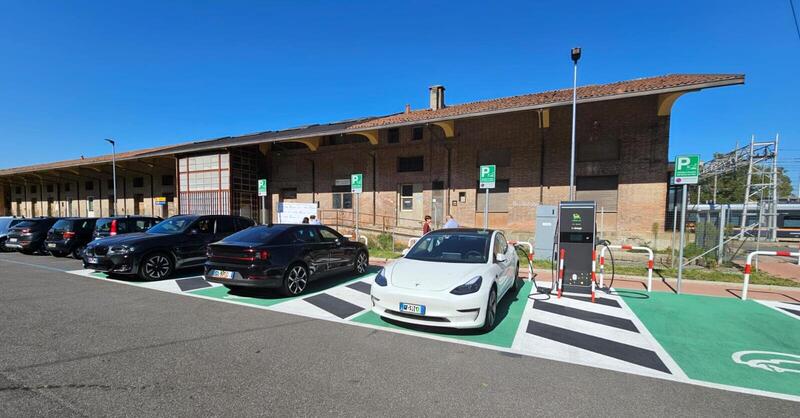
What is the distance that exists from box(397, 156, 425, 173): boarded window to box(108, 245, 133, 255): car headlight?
44.2ft

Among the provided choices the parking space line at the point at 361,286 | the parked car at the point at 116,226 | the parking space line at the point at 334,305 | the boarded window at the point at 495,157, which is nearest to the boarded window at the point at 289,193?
the parked car at the point at 116,226

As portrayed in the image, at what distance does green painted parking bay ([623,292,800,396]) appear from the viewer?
3.65 m

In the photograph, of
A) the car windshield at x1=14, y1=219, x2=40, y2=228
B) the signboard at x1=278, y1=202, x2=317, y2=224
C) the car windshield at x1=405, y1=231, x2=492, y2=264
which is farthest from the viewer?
the signboard at x1=278, y1=202, x2=317, y2=224

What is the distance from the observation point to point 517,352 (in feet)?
13.8

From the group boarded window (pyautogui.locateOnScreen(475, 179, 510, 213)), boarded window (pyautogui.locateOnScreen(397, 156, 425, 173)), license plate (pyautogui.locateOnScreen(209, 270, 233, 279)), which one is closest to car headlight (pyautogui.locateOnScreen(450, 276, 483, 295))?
license plate (pyautogui.locateOnScreen(209, 270, 233, 279))

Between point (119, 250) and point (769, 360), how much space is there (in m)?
11.7

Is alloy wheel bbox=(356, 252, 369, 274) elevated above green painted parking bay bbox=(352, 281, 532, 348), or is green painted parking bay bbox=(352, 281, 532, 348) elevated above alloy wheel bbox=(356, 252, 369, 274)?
alloy wheel bbox=(356, 252, 369, 274)

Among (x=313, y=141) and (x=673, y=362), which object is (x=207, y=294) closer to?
(x=673, y=362)

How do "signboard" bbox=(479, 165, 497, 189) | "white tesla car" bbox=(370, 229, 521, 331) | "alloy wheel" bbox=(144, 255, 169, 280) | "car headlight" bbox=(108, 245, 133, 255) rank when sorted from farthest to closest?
"signboard" bbox=(479, 165, 497, 189), "alloy wheel" bbox=(144, 255, 169, 280), "car headlight" bbox=(108, 245, 133, 255), "white tesla car" bbox=(370, 229, 521, 331)

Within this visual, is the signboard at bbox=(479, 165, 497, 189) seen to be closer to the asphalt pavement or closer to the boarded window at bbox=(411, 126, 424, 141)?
the asphalt pavement

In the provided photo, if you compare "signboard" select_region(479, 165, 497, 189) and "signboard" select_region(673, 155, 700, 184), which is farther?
Result: "signboard" select_region(479, 165, 497, 189)

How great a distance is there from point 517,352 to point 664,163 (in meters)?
13.7

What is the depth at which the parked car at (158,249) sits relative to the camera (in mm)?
7809

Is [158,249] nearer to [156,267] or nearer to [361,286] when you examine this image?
[156,267]
